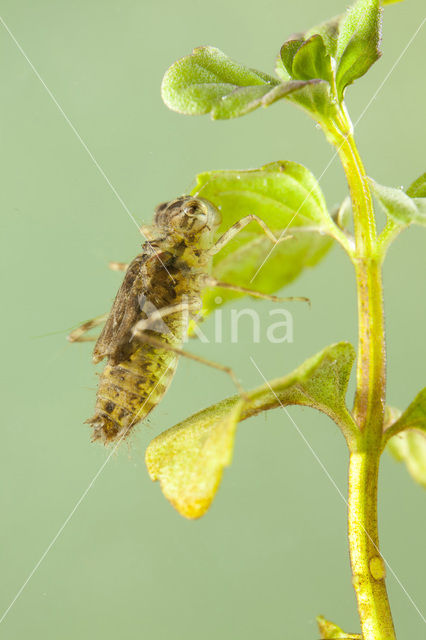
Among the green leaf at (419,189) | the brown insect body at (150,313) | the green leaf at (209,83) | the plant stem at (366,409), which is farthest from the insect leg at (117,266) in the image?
the green leaf at (419,189)

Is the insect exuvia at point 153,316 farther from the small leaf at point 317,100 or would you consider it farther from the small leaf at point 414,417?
the small leaf at point 414,417

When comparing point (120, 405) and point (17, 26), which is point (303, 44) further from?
point (17, 26)

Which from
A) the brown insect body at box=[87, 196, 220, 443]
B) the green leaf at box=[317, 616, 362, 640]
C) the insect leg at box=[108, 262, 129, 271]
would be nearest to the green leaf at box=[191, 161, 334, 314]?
the brown insect body at box=[87, 196, 220, 443]

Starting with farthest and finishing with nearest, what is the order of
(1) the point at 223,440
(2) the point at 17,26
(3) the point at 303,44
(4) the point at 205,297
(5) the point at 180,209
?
(2) the point at 17,26, (5) the point at 180,209, (4) the point at 205,297, (3) the point at 303,44, (1) the point at 223,440

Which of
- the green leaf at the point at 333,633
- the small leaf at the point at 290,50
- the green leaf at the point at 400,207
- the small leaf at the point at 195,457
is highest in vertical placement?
the small leaf at the point at 290,50

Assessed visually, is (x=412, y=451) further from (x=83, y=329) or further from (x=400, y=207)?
(x=83, y=329)

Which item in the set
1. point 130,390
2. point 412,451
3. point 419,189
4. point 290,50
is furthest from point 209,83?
point 412,451

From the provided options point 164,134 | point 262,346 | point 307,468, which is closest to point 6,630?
point 307,468
